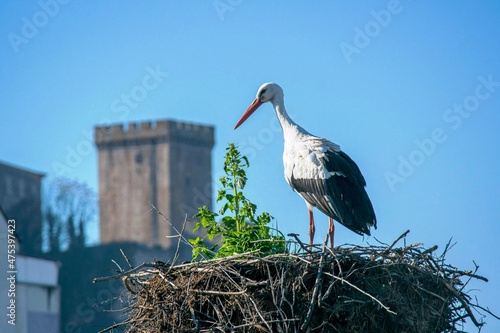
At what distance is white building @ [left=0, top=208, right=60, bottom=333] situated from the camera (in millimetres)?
24031

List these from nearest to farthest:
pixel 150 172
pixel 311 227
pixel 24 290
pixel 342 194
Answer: pixel 342 194 < pixel 311 227 < pixel 24 290 < pixel 150 172

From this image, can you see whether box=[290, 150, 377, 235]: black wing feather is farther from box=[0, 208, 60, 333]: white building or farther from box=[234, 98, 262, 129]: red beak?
box=[0, 208, 60, 333]: white building

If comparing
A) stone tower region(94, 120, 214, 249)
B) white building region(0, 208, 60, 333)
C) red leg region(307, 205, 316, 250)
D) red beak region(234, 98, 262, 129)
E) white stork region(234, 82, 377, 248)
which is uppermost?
stone tower region(94, 120, 214, 249)

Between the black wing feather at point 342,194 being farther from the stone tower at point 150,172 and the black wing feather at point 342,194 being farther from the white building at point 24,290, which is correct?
the stone tower at point 150,172

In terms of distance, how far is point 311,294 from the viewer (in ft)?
34.9

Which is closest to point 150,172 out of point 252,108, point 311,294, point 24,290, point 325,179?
point 24,290

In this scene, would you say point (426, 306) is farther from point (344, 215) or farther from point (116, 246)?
point (116, 246)

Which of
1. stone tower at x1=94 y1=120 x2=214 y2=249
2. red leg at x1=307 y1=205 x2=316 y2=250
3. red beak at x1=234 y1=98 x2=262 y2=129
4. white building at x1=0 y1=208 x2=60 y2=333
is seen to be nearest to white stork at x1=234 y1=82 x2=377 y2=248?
red leg at x1=307 y1=205 x2=316 y2=250

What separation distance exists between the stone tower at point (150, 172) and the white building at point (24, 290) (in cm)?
5829

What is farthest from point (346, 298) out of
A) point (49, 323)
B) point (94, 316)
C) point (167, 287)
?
point (94, 316)

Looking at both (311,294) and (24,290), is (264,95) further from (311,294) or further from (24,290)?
(24,290)

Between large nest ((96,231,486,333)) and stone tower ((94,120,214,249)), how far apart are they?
8152 centimetres

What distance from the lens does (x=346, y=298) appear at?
10.6 metres

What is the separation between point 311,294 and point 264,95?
290 cm
